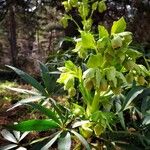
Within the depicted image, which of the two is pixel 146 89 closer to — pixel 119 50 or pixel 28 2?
pixel 119 50

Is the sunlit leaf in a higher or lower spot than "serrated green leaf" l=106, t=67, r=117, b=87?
higher

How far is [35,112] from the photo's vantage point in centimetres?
434

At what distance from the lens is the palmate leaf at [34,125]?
5.84 ft

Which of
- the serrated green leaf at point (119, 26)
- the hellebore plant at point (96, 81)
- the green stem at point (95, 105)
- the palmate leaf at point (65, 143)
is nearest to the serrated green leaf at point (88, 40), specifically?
the hellebore plant at point (96, 81)

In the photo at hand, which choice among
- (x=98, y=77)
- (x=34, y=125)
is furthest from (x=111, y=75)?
(x=34, y=125)

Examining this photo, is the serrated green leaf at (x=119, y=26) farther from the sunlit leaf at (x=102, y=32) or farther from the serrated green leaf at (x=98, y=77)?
the serrated green leaf at (x=98, y=77)

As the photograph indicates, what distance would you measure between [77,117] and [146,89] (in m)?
0.45

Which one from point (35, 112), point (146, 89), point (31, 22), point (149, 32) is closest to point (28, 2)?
point (31, 22)

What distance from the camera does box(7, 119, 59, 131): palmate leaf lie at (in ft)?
5.84

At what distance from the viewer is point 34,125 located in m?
1.83

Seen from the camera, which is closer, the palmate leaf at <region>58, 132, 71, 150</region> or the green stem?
the palmate leaf at <region>58, 132, 71, 150</region>

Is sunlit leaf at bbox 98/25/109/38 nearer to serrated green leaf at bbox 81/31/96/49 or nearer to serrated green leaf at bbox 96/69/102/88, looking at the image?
serrated green leaf at bbox 81/31/96/49

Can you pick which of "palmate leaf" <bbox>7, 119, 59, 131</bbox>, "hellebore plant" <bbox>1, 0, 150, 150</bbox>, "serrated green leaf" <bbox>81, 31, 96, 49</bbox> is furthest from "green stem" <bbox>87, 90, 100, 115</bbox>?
"serrated green leaf" <bbox>81, 31, 96, 49</bbox>

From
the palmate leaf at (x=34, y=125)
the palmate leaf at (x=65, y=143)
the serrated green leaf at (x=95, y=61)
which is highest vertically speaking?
the serrated green leaf at (x=95, y=61)
